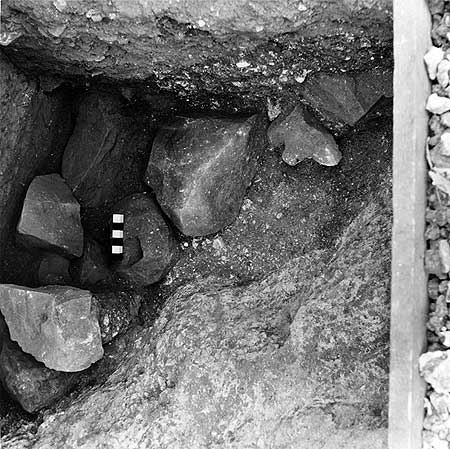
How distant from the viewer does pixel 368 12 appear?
1622mm

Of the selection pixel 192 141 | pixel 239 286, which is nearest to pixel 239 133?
pixel 192 141

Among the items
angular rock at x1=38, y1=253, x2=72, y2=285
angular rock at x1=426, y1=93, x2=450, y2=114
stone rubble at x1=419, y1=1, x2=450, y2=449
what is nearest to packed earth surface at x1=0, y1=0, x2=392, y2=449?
angular rock at x1=38, y1=253, x2=72, y2=285

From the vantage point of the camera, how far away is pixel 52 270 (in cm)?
229

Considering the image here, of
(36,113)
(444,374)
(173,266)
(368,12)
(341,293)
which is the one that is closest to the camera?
(444,374)

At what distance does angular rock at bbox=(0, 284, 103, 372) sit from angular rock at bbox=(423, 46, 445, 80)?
1.19 meters

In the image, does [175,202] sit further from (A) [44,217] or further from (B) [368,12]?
(B) [368,12]

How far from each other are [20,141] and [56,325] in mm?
597

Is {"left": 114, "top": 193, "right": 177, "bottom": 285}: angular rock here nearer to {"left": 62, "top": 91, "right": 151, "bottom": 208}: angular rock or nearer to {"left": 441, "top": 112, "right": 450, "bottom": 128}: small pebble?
{"left": 62, "top": 91, "right": 151, "bottom": 208}: angular rock

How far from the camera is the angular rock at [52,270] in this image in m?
2.28

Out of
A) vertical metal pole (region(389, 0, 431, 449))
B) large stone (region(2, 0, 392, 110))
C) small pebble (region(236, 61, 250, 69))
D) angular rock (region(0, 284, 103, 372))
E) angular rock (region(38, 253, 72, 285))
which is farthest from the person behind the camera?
angular rock (region(38, 253, 72, 285))

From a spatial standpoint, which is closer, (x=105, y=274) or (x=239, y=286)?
(x=239, y=286)

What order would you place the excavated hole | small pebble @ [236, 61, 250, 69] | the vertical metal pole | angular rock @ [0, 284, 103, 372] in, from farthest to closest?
the excavated hole
angular rock @ [0, 284, 103, 372]
small pebble @ [236, 61, 250, 69]
the vertical metal pole

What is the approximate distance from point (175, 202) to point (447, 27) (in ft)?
3.46

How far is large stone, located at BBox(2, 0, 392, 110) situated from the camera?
1.66 m
